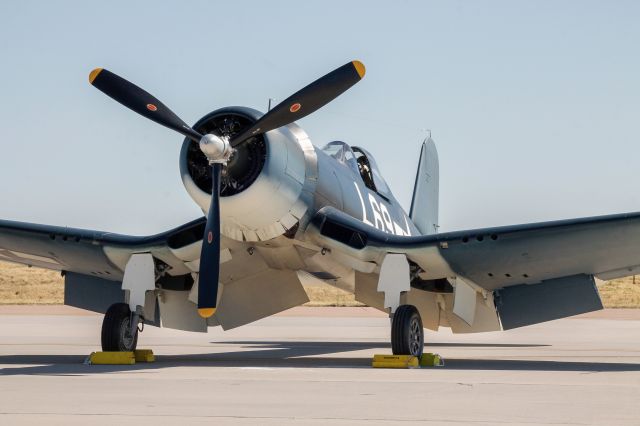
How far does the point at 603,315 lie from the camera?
39.8 metres

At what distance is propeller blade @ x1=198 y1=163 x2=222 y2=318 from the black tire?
6.23ft

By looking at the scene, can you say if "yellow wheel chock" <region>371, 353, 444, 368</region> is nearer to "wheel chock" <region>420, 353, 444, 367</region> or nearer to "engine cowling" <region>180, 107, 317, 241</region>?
"wheel chock" <region>420, 353, 444, 367</region>

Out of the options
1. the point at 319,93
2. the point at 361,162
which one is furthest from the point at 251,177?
the point at 361,162

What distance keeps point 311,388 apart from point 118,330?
17.4 feet

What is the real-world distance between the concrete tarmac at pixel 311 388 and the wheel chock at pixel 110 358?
24cm

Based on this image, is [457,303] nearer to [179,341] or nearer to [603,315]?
[179,341]

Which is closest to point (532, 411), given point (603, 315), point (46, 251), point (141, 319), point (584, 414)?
point (584, 414)

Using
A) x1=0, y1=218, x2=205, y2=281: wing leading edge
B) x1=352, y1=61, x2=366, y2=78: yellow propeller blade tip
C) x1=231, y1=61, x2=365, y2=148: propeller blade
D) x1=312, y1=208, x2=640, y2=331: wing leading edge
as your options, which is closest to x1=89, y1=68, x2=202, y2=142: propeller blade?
x1=231, y1=61, x2=365, y2=148: propeller blade

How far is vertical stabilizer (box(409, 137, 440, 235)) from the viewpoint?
69.3 ft

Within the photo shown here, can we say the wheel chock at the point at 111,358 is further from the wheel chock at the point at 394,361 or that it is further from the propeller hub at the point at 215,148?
the wheel chock at the point at 394,361

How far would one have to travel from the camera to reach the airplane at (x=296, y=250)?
13047mm

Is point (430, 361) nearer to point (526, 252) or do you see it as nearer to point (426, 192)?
point (526, 252)

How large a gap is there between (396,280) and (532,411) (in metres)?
6.39

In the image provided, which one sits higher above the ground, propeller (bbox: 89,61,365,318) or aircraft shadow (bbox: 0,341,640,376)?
propeller (bbox: 89,61,365,318)
